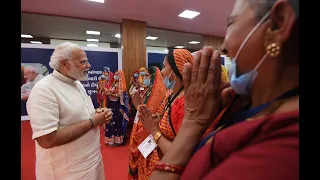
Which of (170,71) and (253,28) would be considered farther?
(170,71)

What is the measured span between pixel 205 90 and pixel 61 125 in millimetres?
1073

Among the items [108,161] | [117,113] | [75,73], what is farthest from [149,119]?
[117,113]

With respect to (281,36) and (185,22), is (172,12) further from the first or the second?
(281,36)

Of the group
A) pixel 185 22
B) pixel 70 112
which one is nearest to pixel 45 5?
pixel 185 22

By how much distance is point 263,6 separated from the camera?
0.40 meters

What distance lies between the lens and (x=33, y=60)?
4.69 metres

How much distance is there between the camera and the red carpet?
2.76m

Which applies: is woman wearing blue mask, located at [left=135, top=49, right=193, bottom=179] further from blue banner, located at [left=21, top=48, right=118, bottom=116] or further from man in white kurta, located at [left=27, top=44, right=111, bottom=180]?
blue banner, located at [left=21, top=48, right=118, bottom=116]

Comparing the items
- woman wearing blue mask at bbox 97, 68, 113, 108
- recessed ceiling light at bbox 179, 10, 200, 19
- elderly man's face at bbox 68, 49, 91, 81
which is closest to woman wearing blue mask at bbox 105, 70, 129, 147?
woman wearing blue mask at bbox 97, 68, 113, 108

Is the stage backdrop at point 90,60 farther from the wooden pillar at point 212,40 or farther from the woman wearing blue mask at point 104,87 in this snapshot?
the wooden pillar at point 212,40

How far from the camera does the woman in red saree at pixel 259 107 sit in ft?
1.17

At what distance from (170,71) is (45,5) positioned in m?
4.30

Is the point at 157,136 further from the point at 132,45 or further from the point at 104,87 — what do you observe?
the point at 132,45
